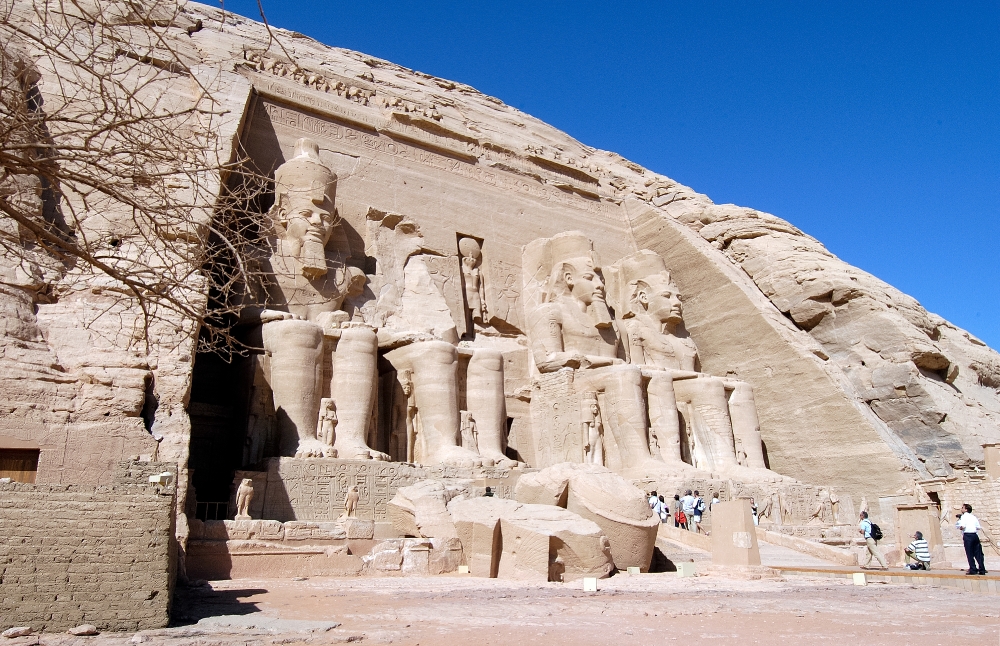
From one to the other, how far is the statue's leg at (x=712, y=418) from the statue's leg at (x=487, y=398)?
270cm

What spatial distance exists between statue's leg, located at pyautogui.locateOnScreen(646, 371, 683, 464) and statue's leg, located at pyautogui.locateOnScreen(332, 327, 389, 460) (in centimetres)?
371

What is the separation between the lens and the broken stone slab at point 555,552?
594cm

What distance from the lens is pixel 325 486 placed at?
8.02 metres

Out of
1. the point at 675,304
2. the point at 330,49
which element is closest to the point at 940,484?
the point at 675,304

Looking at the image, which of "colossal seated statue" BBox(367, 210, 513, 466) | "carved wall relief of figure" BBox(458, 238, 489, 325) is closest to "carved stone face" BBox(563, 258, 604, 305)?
"carved wall relief of figure" BBox(458, 238, 489, 325)

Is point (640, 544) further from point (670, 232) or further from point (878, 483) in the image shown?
point (670, 232)

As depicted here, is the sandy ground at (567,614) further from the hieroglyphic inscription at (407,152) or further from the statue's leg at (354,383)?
the hieroglyphic inscription at (407,152)

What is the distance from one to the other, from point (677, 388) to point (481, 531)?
5847 millimetres

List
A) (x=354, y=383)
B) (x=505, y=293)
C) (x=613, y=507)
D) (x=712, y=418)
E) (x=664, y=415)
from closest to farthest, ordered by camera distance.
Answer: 1. (x=613, y=507)
2. (x=354, y=383)
3. (x=664, y=415)
4. (x=712, y=418)
5. (x=505, y=293)

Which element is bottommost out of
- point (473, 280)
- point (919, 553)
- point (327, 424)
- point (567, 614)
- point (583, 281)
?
point (567, 614)

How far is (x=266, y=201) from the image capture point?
11.3 m

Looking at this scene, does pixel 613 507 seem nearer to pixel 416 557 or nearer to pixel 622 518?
pixel 622 518

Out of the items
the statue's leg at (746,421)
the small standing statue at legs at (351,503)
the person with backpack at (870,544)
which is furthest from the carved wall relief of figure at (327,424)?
the statue's leg at (746,421)

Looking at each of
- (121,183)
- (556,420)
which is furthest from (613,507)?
(121,183)
